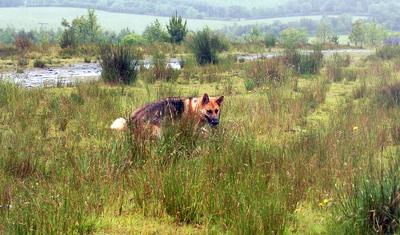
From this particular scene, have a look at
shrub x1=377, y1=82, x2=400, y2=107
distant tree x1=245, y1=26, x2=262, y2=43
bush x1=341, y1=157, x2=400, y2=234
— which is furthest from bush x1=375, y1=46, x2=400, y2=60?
bush x1=341, y1=157, x2=400, y2=234

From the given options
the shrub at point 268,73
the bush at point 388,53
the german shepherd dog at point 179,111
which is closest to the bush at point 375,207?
the german shepherd dog at point 179,111

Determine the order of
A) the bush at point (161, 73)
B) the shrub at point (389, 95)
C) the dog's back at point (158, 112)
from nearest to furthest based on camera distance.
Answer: the dog's back at point (158, 112) → the shrub at point (389, 95) → the bush at point (161, 73)

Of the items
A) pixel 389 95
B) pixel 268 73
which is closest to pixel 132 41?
pixel 268 73

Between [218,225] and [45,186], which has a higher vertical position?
Result: [45,186]

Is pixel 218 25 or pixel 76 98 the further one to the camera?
pixel 218 25

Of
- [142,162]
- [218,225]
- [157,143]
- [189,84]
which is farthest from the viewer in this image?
[189,84]

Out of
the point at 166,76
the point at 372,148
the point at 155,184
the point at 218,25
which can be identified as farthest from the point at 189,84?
the point at 218,25

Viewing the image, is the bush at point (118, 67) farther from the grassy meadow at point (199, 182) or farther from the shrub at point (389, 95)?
the shrub at point (389, 95)

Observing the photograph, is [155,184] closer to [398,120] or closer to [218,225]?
[218,225]

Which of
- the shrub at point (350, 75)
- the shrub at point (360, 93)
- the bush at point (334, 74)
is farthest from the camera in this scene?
the shrub at point (350, 75)

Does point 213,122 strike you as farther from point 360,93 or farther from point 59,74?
point 59,74

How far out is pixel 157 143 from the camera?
6.05 meters

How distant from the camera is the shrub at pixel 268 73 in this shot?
48.8 feet

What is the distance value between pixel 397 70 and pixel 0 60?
51.8 feet
